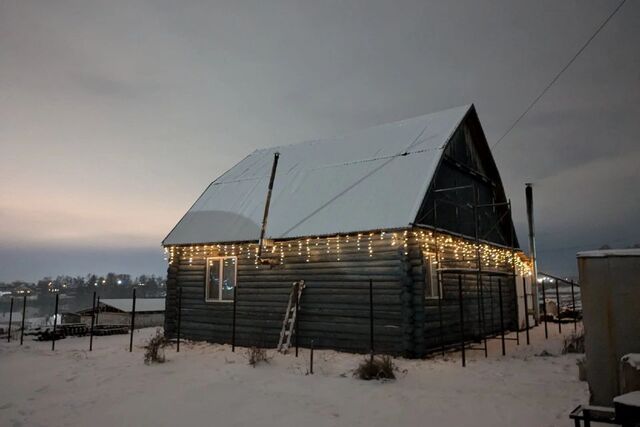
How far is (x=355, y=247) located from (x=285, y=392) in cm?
601

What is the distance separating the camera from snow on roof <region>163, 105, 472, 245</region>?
47.2 ft

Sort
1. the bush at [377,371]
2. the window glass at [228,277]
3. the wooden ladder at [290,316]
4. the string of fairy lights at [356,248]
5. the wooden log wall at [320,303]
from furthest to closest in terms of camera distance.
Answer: the window glass at [228,277], the wooden ladder at [290,316], the string of fairy lights at [356,248], the wooden log wall at [320,303], the bush at [377,371]

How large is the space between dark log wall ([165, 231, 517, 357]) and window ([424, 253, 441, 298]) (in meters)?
0.33

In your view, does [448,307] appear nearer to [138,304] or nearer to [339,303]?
[339,303]

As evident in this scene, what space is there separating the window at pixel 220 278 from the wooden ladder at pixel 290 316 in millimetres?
3023

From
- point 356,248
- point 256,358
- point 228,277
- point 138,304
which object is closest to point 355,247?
point 356,248

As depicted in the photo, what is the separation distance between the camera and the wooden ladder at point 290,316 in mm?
13940

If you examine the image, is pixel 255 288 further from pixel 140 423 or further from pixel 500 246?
pixel 500 246

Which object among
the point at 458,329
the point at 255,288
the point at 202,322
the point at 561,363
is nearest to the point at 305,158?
the point at 255,288

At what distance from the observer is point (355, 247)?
14.1 meters

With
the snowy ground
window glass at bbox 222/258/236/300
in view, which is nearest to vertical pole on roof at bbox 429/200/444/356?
the snowy ground

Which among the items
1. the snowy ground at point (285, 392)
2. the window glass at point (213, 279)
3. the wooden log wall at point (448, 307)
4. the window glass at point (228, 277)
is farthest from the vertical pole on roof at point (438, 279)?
the window glass at point (213, 279)

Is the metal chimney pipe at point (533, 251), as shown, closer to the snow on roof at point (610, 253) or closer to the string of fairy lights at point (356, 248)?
the string of fairy lights at point (356, 248)

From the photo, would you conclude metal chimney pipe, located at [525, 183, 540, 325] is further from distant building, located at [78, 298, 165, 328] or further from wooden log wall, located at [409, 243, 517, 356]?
distant building, located at [78, 298, 165, 328]
